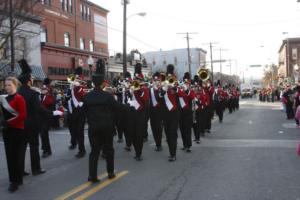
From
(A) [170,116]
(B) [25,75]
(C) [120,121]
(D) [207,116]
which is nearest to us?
(B) [25,75]

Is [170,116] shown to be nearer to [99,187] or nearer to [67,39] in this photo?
[99,187]

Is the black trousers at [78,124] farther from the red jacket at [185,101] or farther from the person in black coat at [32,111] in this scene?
the red jacket at [185,101]

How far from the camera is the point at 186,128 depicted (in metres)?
11.7

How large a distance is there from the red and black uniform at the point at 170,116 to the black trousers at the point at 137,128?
0.53 metres

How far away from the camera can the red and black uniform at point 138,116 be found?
1051cm

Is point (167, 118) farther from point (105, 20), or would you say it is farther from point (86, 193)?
point (105, 20)

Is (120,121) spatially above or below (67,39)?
below

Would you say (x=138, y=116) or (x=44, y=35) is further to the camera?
(x=44, y=35)

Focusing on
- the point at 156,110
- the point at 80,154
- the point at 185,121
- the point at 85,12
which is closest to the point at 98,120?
the point at 80,154

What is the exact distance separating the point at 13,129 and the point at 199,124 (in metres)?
7.42

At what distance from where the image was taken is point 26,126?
8664 millimetres

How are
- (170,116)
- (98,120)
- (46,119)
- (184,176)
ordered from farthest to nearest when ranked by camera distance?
1. (46,119)
2. (170,116)
3. (184,176)
4. (98,120)

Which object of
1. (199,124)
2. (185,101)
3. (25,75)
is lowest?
(199,124)

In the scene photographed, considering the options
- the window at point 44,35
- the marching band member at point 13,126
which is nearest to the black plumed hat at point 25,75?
the marching band member at point 13,126
